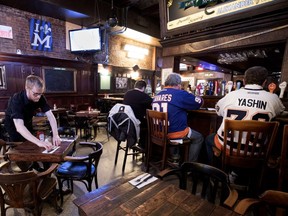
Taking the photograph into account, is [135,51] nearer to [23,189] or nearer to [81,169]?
[81,169]

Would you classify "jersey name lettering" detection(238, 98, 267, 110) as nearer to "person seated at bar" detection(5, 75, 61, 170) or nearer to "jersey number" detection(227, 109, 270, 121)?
"jersey number" detection(227, 109, 270, 121)

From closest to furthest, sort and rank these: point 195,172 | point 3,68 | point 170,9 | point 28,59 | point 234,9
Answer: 1. point 195,172
2. point 234,9
3. point 170,9
4. point 3,68
5. point 28,59

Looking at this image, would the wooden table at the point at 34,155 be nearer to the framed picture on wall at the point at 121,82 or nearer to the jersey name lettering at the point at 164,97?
the jersey name lettering at the point at 164,97

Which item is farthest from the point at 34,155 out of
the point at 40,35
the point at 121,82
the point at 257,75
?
the point at 121,82

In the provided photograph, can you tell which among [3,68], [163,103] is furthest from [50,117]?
[3,68]

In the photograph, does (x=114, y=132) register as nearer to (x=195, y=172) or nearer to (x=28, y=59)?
(x=195, y=172)

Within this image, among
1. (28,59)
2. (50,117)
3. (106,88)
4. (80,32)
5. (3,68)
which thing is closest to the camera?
(50,117)

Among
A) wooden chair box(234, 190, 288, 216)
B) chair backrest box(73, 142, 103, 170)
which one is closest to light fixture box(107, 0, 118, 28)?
chair backrest box(73, 142, 103, 170)

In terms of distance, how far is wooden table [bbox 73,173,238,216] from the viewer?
3.09 ft

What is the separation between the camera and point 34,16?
5.72m

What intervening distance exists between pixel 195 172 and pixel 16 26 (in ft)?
22.6

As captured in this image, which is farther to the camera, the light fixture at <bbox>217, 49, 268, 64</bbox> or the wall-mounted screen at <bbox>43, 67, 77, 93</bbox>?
the wall-mounted screen at <bbox>43, 67, 77, 93</bbox>

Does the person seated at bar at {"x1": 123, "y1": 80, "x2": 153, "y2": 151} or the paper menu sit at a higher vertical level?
the person seated at bar at {"x1": 123, "y1": 80, "x2": 153, "y2": 151}

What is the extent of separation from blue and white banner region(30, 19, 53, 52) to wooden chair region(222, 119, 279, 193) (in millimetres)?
6695
